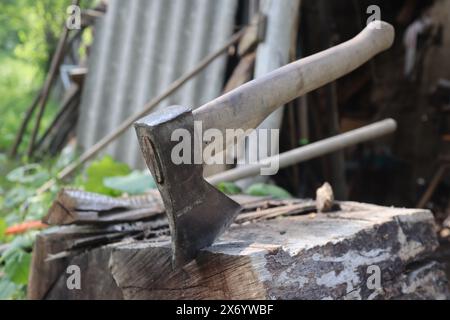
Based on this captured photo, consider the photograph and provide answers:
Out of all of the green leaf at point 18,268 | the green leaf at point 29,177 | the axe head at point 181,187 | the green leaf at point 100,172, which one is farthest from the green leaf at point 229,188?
the green leaf at point 29,177

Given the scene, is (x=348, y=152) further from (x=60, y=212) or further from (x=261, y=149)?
(x=60, y=212)

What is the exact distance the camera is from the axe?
4.35 feet

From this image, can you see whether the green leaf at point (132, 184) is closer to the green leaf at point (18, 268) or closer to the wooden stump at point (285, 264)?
the green leaf at point (18, 268)

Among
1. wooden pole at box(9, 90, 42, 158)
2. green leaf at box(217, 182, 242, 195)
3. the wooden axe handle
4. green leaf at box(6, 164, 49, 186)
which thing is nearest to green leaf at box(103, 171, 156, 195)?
green leaf at box(217, 182, 242, 195)

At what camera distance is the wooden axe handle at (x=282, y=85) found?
1.50 metres

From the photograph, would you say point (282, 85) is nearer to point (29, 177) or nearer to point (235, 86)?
point (235, 86)

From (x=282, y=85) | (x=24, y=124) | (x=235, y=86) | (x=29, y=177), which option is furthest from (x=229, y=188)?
(x=24, y=124)

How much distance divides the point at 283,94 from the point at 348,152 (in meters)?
4.39

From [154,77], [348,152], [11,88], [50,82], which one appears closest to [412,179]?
[348,152]

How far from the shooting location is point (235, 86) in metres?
3.62

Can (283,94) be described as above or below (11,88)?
below

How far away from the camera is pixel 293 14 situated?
10.8 ft

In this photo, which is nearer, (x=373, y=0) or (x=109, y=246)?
(x=109, y=246)

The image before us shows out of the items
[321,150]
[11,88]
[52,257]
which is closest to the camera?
[52,257]
